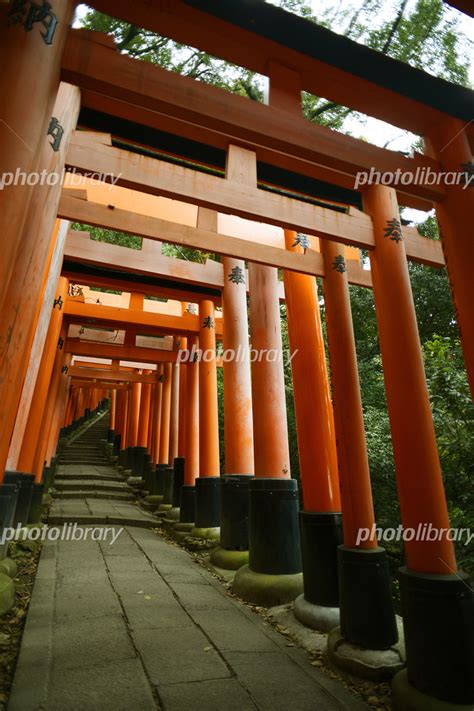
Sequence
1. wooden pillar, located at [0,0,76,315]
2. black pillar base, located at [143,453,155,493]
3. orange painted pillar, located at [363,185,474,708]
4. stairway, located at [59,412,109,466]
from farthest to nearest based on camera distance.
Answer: stairway, located at [59,412,109,466], black pillar base, located at [143,453,155,493], orange painted pillar, located at [363,185,474,708], wooden pillar, located at [0,0,76,315]

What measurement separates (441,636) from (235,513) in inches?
144

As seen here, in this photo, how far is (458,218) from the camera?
10.7 ft

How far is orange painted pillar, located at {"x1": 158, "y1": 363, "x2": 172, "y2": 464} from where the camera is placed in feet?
41.4

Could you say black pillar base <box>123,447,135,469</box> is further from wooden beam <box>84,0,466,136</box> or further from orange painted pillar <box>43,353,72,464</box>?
wooden beam <box>84,0,466,136</box>

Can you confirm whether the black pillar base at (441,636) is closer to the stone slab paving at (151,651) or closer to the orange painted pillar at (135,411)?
the stone slab paving at (151,651)

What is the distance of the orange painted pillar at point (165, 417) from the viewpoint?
1262 centimetres

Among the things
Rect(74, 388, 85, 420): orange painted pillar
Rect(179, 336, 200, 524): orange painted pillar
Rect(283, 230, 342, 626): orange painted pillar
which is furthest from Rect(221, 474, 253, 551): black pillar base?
Rect(74, 388, 85, 420): orange painted pillar

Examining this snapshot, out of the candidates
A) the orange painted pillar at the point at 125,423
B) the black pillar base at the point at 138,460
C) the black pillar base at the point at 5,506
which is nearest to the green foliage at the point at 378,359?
the black pillar base at the point at 5,506

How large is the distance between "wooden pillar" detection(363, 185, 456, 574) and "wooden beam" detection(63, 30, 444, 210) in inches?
19.0

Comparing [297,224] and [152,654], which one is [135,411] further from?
[297,224]

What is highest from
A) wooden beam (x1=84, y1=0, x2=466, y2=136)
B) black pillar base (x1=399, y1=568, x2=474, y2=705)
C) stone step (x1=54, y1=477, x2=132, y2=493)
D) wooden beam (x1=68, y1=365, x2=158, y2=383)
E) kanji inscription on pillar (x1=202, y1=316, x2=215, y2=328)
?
wooden beam (x1=68, y1=365, x2=158, y2=383)

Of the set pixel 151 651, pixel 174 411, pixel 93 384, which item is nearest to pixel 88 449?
pixel 93 384

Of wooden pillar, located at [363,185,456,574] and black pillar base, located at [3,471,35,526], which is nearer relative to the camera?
wooden pillar, located at [363,185,456,574]

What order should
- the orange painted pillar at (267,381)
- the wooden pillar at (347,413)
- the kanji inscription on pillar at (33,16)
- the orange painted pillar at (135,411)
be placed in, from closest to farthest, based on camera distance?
1. the kanji inscription on pillar at (33,16)
2. the wooden pillar at (347,413)
3. the orange painted pillar at (267,381)
4. the orange painted pillar at (135,411)
